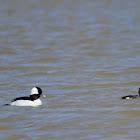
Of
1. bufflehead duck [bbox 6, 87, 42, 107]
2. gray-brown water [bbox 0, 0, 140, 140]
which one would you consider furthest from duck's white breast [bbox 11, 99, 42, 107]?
gray-brown water [bbox 0, 0, 140, 140]

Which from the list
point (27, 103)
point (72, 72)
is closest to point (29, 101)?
point (27, 103)

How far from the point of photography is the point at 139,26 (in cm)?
2412

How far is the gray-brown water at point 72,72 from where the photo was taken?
9.90 metres

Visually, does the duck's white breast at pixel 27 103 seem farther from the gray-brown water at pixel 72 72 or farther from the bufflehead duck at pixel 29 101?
the gray-brown water at pixel 72 72

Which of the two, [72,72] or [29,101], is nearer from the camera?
[29,101]

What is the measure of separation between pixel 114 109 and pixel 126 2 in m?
23.6

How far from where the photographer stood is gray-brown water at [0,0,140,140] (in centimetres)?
990

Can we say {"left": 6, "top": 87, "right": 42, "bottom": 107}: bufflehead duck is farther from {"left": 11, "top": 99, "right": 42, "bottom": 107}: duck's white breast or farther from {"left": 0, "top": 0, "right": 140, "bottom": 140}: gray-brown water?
{"left": 0, "top": 0, "right": 140, "bottom": 140}: gray-brown water

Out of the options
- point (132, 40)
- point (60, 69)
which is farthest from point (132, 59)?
point (132, 40)

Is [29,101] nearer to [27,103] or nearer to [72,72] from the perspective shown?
[27,103]

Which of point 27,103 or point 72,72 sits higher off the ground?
point 72,72

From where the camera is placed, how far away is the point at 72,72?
1512 cm

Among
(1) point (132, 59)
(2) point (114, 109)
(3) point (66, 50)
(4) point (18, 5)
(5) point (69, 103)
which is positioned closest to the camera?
(2) point (114, 109)

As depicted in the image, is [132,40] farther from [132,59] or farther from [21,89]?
[21,89]
